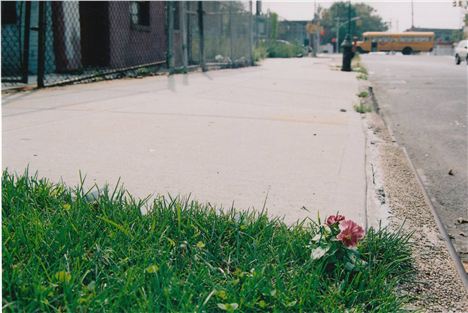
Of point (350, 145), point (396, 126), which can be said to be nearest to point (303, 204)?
point (350, 145)

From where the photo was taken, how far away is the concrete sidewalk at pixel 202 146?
2.85 meters

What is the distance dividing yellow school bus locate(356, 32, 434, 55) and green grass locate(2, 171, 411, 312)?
205 ft

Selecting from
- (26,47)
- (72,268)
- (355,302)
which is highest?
(26,47)

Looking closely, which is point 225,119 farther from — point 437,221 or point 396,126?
point 437,221

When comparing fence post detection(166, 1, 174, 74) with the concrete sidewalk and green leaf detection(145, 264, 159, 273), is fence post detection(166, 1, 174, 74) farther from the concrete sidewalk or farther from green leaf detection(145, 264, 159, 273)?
green leaf detection(145, 264, 159, 273)

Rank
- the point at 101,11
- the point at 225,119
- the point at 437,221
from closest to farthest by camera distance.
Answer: the point at 437,221
the point at 225,119
the point at 101,11

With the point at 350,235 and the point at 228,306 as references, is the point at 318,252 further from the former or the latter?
the point at 228,306

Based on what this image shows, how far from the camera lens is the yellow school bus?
202 feet

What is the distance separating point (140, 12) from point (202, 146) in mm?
11507

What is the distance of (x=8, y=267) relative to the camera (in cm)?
169

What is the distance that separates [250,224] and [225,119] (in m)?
3.27

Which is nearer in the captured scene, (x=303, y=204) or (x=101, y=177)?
(x=303, y=204)

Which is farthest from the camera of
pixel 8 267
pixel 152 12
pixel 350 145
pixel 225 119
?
pixel 152 12

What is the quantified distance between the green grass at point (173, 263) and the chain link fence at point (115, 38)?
20.6 feet
